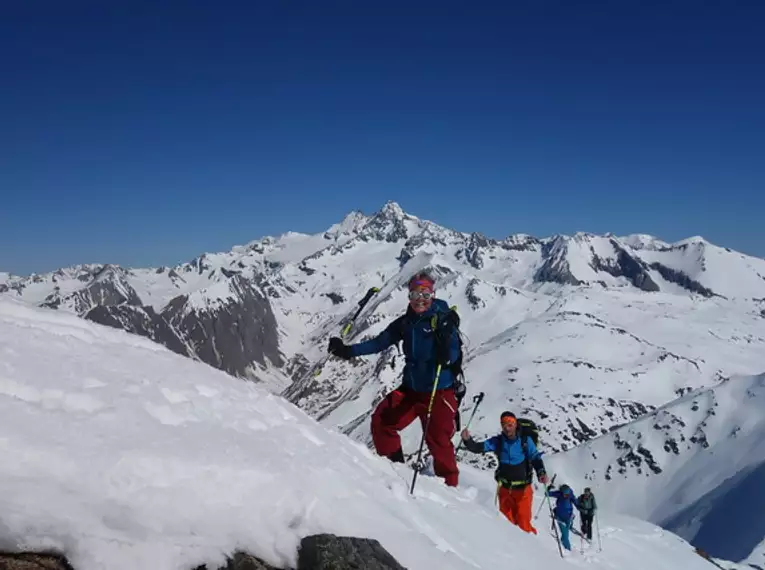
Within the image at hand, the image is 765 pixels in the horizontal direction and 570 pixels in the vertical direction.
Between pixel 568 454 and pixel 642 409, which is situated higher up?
pixel 642 409

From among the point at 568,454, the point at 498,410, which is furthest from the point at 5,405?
the point at 498,410

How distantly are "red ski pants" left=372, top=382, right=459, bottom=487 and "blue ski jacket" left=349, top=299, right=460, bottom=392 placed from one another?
0.23 meters

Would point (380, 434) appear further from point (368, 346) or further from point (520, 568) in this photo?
point (520, 568)

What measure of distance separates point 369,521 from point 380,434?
15.8 feet

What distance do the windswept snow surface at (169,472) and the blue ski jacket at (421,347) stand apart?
190 centimetres

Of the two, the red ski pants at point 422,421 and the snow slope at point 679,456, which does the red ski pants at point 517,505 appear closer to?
the red ski pants at point 422,421

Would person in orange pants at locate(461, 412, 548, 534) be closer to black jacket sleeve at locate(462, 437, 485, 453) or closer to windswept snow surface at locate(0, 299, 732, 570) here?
black jacket sleeve at locate(462, 437, 485, 453)

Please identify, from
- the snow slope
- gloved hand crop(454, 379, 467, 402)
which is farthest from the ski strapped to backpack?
the snow slope

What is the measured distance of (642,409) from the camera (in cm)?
17675

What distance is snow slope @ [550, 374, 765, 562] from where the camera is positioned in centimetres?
8969

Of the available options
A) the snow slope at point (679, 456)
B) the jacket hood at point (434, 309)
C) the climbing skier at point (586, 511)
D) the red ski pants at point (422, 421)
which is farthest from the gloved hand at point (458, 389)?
the snow slope at point (679, 456)

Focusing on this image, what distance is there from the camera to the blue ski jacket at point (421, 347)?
10516mm

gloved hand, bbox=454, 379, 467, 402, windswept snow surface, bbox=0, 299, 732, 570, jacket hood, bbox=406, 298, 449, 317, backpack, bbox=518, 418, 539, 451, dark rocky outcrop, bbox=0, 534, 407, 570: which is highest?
jacket hood, bbox=406, 298, 449, 317

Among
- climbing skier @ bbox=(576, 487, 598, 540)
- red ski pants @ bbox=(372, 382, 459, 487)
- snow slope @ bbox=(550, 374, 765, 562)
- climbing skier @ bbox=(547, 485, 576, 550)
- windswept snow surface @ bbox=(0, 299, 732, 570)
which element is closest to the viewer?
windswept snow surface @ bbox=(0, 299, 732, 570)
